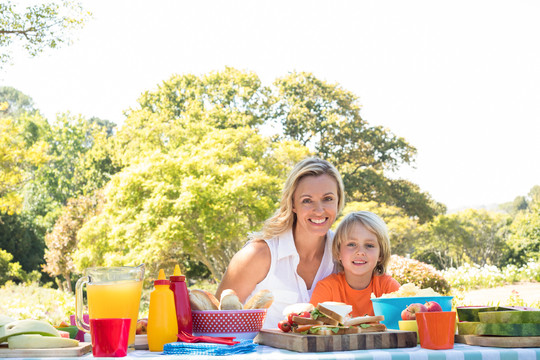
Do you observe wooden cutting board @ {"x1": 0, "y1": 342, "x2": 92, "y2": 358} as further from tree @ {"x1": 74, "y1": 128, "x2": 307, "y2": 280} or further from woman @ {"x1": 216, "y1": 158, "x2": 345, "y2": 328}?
tree @ {"x1": 74, "y1": 128, "x2": 307, "y2": 280}

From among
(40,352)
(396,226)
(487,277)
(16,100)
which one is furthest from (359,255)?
(16,100)

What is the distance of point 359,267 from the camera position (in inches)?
93.0

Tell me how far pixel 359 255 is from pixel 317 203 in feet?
1.03

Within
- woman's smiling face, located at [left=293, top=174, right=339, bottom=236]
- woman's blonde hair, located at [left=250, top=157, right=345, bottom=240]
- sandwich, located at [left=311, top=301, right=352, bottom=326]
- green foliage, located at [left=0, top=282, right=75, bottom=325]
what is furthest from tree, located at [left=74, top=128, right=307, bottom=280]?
sandwich, located at [left=311, top=301, right=352, bottom=326]

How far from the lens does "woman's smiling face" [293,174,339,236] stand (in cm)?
255

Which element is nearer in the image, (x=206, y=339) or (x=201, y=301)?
(x=206, y=339)

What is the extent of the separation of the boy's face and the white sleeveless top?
0.59 ft

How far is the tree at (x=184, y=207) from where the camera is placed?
1088 cm

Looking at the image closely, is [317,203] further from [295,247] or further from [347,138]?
[347,138]

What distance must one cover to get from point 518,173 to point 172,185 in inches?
661

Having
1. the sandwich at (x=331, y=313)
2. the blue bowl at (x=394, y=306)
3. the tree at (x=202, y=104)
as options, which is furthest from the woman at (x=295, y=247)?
the tree at (x=202, y=104)

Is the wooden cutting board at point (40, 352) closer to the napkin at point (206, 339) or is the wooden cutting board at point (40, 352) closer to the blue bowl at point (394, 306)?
the napkin at point (206, 339)

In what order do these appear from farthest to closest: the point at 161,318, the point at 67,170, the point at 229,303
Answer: the point at 67,170 → the point at 229,303 → the point at 161,318

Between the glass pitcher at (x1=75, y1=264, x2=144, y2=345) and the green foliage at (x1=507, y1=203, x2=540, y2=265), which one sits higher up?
the green foliage at (x1=507, y1=203, x2=540, y2=265)
